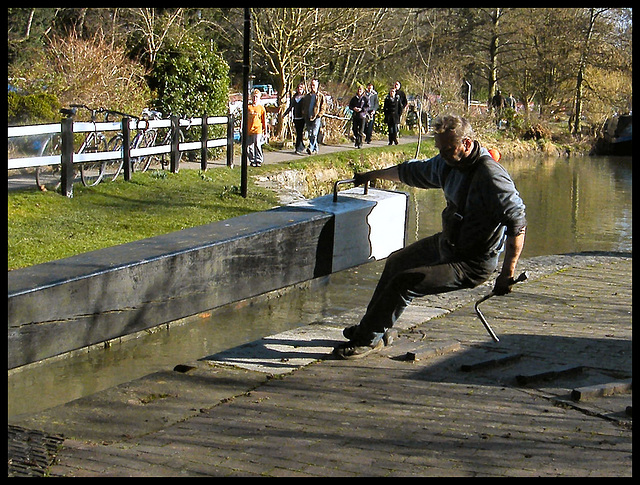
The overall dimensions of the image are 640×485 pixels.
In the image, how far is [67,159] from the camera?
13.7 metres

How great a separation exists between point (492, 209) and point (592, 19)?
121 feet

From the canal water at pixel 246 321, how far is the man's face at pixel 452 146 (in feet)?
9.37

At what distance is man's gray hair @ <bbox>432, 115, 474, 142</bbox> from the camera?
5.87 m

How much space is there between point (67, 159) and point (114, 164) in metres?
2.41

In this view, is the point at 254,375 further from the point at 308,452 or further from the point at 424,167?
the point at 424,167

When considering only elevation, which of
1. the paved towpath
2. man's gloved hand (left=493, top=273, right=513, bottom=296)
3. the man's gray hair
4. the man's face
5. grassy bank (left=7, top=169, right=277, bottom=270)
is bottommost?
the paved towpath

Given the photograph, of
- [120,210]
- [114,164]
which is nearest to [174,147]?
[114,164]

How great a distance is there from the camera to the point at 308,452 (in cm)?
462

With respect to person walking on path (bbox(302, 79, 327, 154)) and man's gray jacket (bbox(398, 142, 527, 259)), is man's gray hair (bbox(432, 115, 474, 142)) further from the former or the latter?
person walking on path (bbox(302, 79, 327, 154))

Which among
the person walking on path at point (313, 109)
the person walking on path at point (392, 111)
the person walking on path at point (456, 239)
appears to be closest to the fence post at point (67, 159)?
the person walking on path at point (456, 239)

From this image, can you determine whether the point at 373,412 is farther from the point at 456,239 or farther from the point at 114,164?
the point at 114,164

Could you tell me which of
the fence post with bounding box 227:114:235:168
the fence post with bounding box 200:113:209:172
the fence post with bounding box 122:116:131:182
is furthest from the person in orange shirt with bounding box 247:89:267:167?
the fence post with bounding box 122:116:131:182

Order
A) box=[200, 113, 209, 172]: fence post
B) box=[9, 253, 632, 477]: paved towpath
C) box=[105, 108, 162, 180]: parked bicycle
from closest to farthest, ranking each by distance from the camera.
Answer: box=[9, 253, 632, 477]: paved towpath
box=[105, 108, 162, 180]: parked bicycle
box=[200, 113, 209, 172]: fence post

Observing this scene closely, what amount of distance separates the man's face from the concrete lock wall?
7.69ft
